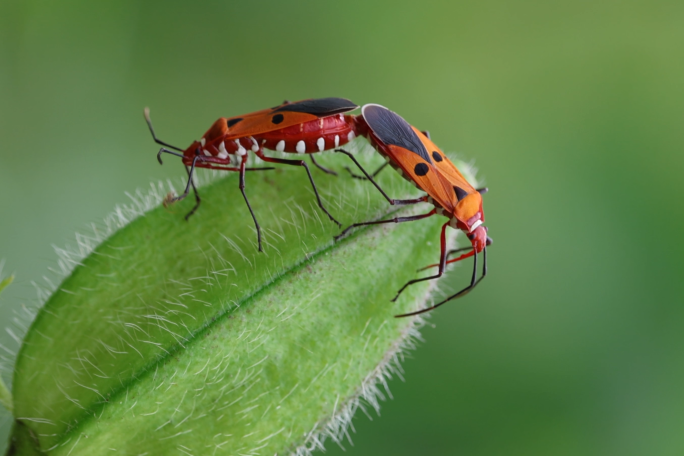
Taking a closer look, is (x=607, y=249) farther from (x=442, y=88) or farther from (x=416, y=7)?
(x=416, y=7)

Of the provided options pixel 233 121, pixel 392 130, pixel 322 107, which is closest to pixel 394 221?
pixel 392 130

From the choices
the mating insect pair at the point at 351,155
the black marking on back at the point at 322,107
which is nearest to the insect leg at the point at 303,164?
the mating insect pair at the point at 351,155

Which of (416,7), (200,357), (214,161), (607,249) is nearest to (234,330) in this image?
(200,357)

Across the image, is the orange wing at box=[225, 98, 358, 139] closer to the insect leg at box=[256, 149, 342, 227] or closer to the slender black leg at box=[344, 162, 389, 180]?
the insect leg at box=[256, 149, 342, 227]

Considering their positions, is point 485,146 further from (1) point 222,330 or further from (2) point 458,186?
(1) point 222,330

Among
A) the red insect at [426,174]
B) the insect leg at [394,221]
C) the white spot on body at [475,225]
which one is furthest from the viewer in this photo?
the white spot on body at [475,225]

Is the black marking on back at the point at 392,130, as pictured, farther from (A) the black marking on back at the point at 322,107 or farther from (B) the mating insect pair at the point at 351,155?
(A) the black marking on back at the point at 322,107

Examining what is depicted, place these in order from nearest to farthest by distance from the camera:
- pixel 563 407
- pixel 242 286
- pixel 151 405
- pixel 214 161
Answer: pixel 151 405 < pixel 242 286 < pixel 214 161 < pixel 563 407
